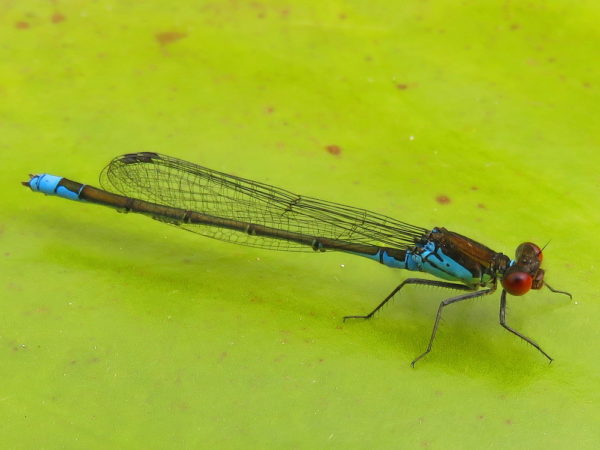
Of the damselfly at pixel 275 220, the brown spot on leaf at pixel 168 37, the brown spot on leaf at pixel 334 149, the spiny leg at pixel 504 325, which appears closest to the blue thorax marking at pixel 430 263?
the damselfly at pixel 275 220

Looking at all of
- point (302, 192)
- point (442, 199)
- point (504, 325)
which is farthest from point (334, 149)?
point (504, 325)

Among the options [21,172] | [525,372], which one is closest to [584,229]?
[525,372]

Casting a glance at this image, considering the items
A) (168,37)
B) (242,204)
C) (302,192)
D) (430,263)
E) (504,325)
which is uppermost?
(168,37)

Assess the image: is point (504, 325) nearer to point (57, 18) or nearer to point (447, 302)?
point (447, 302)

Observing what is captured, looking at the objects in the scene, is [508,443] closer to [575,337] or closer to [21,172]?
[575,337]

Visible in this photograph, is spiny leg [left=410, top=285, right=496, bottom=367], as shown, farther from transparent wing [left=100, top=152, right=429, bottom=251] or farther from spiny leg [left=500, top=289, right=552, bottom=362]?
transparent wing [left=100, top=152, right=429, bottom=251]

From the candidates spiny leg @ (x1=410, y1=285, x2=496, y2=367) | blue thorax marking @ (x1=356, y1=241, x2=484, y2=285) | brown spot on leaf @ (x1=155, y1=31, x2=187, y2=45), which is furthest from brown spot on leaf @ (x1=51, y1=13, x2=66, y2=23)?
spiny leg @ (x1=410, y1=285, x2=496, y2=367)

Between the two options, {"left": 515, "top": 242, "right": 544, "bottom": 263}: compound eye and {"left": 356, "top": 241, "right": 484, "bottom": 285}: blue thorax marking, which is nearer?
{"left": 515, "top": 242, "right": 544, "bottom": 263}: compound eye
